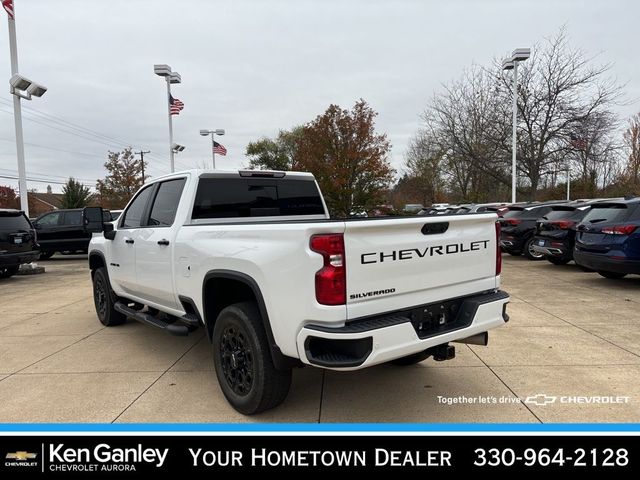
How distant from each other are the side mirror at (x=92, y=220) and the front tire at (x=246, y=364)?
9.05 ft

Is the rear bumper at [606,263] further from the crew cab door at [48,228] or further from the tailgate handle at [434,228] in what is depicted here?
the crew cab door at [48,228]

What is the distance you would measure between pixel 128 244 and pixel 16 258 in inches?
294

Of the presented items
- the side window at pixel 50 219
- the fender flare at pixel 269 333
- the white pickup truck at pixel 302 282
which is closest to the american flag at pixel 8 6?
the side window at pixel 50 219

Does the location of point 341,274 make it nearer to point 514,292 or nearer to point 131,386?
point 131,386

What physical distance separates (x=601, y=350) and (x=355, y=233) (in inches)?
143

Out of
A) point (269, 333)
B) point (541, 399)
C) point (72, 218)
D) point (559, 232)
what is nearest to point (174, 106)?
point (72, 218)

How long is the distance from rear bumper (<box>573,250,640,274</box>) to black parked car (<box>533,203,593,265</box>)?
1723 mm

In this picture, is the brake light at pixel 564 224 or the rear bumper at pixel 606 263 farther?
the brake light at pixel 564 224

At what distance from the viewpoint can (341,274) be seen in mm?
2664

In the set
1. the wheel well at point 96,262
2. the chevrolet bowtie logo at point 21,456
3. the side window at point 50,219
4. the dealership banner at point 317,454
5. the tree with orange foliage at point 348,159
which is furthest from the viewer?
the tree with orange foliage at point 348,159

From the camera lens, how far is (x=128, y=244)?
16.7 ft

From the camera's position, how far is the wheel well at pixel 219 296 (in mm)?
3562

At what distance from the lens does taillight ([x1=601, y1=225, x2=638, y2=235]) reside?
303 inches

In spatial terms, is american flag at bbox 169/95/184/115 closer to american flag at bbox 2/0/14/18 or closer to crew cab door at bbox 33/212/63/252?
crew cab door at bbox 33/212/63/252
